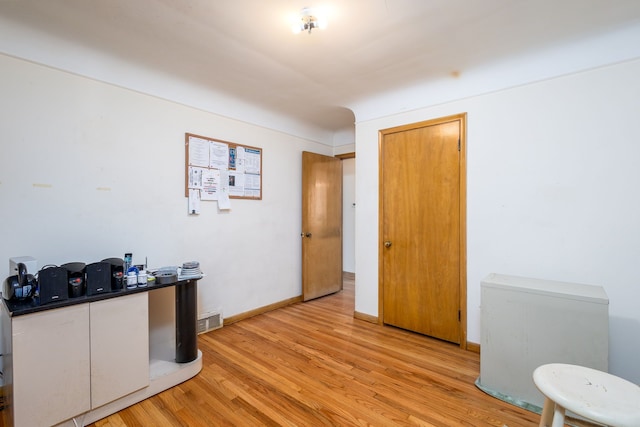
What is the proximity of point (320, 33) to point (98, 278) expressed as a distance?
2193 mm

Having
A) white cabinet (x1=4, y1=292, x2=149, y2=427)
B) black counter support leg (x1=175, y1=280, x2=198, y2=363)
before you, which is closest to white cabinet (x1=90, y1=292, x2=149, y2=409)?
white cabinet (x1=4, y1=292, x2=149, y2=427)

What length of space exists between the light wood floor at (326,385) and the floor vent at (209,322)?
0.21 feet

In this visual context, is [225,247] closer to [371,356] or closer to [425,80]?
[371,356]

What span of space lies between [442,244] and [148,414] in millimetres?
A: 2656

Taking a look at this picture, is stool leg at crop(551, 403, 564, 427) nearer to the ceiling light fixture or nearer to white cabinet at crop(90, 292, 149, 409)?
white cabinet at crop(90, 292, 149, 409)

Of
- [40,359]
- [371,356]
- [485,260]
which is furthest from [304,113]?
[40,359]

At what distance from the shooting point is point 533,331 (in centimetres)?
186

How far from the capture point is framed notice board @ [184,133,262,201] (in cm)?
280

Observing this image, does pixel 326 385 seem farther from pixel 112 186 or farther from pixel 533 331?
pixel 112 186

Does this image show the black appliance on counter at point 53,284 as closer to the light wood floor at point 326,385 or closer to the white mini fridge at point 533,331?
the light wood floor at point 326,385

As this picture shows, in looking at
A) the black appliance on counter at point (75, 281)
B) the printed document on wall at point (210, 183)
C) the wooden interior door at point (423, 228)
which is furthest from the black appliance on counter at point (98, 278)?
the wooden interior door at point (423, 228)

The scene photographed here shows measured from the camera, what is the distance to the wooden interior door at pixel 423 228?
271 centimetres

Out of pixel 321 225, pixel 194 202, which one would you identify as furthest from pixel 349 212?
pixel 194 202

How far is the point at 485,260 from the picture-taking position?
2.55m
